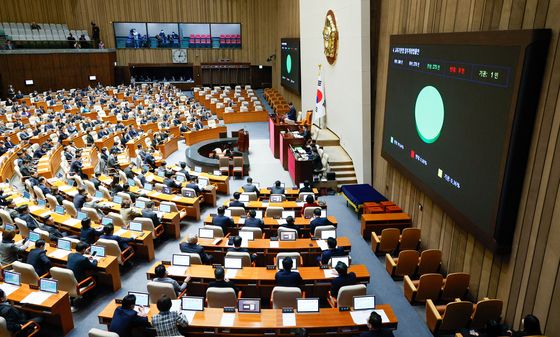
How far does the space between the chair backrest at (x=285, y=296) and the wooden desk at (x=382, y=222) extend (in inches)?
166

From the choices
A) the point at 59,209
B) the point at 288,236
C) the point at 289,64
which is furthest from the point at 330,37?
the point at 59,209

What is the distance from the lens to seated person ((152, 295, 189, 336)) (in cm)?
544

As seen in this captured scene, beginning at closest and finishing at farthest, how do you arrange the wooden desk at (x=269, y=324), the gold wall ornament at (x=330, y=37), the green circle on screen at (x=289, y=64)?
1. the wooden desk at (x=269, y=324)
2. the gold wall ornament at (x=330, y=37)
3. the green circle on screen at (x=289, y=64)

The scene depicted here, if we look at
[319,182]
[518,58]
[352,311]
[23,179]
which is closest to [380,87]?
[319,182]

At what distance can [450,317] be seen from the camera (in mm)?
6359

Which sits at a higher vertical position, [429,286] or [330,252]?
[330,252]

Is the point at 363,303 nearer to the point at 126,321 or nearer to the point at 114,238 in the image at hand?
the point at 126,321

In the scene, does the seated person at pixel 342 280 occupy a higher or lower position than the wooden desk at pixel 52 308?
higher

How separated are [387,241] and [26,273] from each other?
6966 millimetres

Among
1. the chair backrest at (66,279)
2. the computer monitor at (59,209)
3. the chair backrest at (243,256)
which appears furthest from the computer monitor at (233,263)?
the computer monitor at (59,209)

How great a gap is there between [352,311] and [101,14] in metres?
33.7

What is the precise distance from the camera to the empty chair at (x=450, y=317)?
6242 millimetres

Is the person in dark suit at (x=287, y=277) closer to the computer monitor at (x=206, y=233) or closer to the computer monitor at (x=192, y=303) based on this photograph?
the computer monitor at (x=192, y=303)

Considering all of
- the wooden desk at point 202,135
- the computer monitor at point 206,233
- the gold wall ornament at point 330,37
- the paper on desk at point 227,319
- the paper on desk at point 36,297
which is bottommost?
the wooden desk at point 202,135
